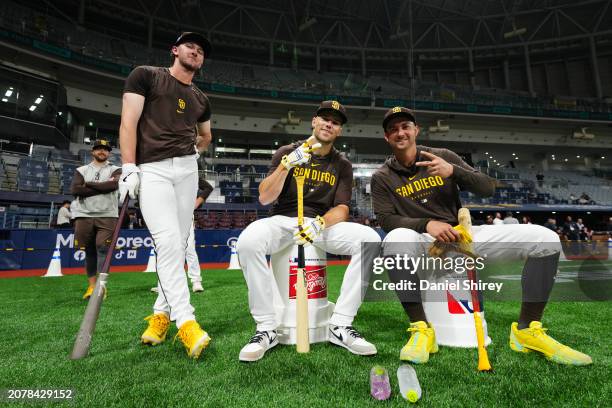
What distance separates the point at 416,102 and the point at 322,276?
90.6 ft

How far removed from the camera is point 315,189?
308 cm

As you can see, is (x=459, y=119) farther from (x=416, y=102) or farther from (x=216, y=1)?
(x=216, y=1)

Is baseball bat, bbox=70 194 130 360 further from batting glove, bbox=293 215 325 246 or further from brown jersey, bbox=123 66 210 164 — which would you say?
batting glove, bbox=293 215 325 246

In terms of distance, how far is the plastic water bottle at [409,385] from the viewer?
1.57 m

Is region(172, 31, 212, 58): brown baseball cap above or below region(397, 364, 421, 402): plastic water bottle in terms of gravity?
above

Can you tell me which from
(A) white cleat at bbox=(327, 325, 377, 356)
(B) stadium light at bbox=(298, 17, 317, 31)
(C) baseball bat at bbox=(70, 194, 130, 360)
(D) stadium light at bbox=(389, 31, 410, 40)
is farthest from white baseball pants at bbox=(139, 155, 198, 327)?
(D) stadium light at bbox=(389, 31, 410, 40)

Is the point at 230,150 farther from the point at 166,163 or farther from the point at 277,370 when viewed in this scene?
the point at 277,370

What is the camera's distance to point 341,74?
32469mm

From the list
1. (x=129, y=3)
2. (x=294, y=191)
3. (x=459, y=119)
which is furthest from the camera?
(x=459, y=119)

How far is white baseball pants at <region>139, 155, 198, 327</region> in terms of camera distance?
2.39 metres

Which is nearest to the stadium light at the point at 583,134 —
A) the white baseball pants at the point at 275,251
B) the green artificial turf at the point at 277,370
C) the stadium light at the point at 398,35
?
the stadium light at the point at 398,35

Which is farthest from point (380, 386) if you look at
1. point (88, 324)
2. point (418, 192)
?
point (88, 324)

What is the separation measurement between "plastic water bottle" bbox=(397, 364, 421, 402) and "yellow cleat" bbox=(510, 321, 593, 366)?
3.47 feet

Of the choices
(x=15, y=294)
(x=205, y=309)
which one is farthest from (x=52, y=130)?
(x=205, y=309)
